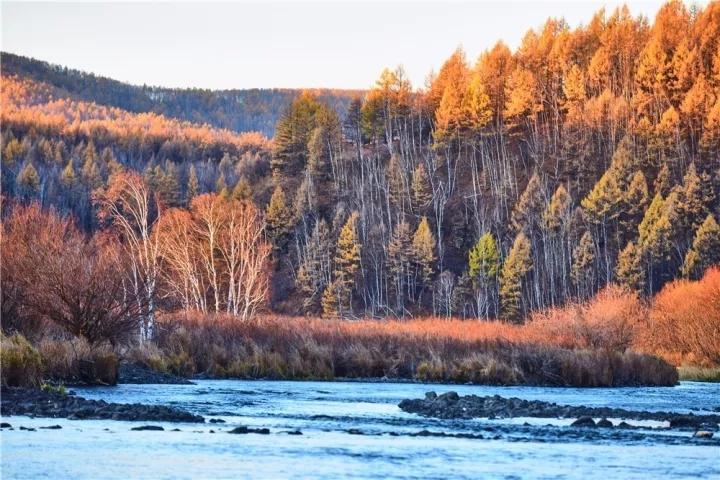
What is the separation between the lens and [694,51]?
393 ft

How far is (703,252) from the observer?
3553 inches

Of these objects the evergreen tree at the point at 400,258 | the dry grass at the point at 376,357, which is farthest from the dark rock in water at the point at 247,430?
the evergreen tree at the point at 400,258

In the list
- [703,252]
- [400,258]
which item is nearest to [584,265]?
[703,252]

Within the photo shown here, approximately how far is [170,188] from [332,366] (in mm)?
92323

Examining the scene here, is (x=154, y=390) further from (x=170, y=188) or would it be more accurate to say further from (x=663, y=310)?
(x=170, y=188)

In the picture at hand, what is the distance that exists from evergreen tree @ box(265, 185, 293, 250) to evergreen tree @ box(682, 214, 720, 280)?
45.1m

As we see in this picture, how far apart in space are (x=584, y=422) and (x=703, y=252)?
68028 mm

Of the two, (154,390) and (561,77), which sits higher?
(561,77)

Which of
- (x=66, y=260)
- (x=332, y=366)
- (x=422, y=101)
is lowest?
(x=332, y=366)

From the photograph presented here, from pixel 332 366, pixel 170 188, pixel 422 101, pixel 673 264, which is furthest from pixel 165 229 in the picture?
pixel 422 101

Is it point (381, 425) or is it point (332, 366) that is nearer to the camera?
point (381, 425)

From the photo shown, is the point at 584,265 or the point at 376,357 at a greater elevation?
the point at 584,265

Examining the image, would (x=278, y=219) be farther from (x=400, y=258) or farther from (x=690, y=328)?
(x=690, y=328)

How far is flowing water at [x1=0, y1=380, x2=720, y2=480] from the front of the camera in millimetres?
17594
